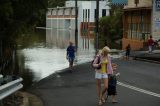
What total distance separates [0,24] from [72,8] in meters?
104

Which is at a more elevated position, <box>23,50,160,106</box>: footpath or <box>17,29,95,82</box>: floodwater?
<box>23,50,160,106</box>: footpath

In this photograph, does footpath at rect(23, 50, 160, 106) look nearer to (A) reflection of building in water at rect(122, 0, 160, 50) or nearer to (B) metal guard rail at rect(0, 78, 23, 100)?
(B) metal guard rail at rect(0, 78, 23, 100)

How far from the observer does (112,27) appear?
282 ft

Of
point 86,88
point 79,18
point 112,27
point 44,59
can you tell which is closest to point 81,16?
point 79,18

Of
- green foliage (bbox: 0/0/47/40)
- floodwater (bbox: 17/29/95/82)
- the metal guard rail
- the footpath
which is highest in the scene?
green foliage (bbox: 0/0/47/40)

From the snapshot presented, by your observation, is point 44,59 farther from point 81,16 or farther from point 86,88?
point 81,16

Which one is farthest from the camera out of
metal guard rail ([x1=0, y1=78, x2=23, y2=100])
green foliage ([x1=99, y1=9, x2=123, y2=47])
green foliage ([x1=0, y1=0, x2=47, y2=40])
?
green foliage ([x1=99, y1=9, x2=123, y2=47])

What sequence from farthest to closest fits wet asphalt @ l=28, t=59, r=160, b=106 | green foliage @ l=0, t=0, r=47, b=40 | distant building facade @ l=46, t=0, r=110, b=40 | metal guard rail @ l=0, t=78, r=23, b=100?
distant building facade @ l=46, t=0, r=110, b=40
green foliage @ l=0, t=0, r=47, b=40
wet asphalt @ l=28, t=59, r=160, b=106
metal guard rail @ l=0, t=78, r=23, b=100

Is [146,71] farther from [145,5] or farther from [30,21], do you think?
[145,5]

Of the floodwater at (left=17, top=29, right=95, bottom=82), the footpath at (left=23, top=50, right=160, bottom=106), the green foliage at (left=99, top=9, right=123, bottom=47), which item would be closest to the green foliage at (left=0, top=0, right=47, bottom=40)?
the footpath at (left=23, top=50, right=160, bottom=106)

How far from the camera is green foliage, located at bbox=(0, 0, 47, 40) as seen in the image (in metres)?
20.2

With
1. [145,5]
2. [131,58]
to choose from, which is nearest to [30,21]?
[131,58]

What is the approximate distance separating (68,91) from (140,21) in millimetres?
38438

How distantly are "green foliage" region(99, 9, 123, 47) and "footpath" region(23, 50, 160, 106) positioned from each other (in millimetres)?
51700
